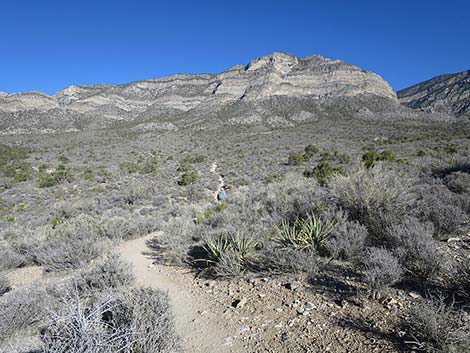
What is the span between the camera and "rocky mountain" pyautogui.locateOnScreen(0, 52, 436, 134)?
73438 mm

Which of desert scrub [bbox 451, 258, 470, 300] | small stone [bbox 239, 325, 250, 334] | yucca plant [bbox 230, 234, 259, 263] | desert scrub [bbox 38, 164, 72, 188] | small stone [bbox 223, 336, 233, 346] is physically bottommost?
small stone [bbox 223, 336, 233, 346]

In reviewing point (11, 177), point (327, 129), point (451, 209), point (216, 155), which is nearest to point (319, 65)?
point (327, 129)

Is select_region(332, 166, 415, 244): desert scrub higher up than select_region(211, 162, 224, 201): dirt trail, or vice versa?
select_region(332, 166, 415, 244): desert scrub

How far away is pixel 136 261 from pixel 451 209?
647 centimetres

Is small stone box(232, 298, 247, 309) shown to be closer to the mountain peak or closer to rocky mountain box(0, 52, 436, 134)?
rocky mountain box(0, 52, 436, 134)

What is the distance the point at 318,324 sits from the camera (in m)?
3.54

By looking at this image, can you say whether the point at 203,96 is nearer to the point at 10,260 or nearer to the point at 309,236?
the point at 10,260

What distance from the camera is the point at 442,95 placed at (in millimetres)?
89750

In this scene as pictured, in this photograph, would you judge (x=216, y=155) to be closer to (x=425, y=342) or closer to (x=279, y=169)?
(x=279, y=169)

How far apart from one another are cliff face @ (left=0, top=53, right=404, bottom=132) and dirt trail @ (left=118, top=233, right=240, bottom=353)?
63648mm

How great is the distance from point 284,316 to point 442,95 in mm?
108994

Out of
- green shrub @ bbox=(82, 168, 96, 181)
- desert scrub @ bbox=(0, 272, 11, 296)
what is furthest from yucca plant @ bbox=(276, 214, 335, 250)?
green shrub @ bbox=(82, 168, 96, 181)

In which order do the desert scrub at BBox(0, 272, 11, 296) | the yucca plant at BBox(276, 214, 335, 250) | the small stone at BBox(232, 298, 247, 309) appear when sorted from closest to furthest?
the small stone at BBox(232, 298, 247, 309) < the yucca plant at BBox(276, 214, 335, 250) < the desert scrub at BBox(0, 272, 11, 296)

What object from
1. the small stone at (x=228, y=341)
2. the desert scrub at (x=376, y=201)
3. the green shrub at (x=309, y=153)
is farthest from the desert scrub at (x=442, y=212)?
the green shrub at (x=309, y=153)
